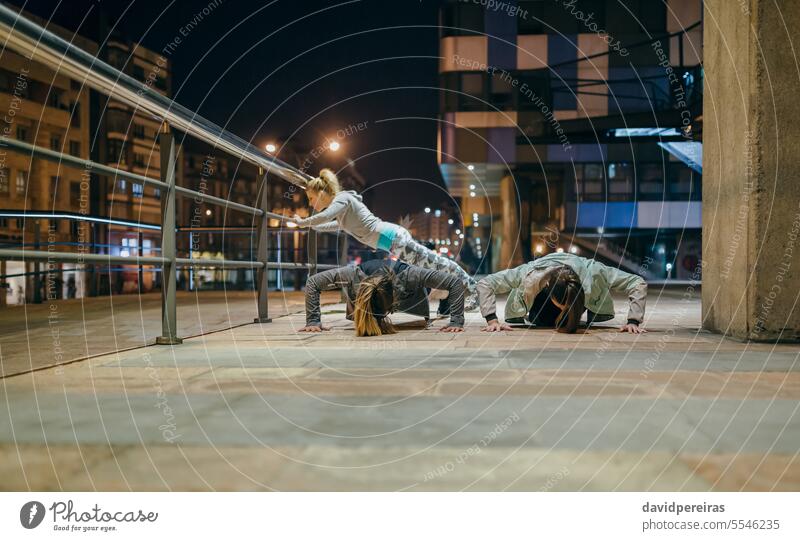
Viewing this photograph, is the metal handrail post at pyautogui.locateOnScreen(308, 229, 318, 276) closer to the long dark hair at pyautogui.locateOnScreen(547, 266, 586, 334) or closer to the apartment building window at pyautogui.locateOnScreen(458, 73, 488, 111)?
the long dark hair at pyautogui.locateOnScreen(547, 266, 586, 334)

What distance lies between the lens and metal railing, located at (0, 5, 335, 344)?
9.04 ft

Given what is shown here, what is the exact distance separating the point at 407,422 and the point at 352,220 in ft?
11.5

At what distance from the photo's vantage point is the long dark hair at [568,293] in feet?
15.3

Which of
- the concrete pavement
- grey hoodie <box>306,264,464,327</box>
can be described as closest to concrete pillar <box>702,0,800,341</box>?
the concrete pavement

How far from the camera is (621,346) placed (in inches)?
152

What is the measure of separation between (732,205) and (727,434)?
302 centimetres

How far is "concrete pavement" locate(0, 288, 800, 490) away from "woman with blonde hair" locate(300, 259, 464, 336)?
1266mm

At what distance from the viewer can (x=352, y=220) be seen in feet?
17.6

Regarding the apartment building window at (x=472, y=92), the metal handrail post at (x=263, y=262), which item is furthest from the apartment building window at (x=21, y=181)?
the metal handrail post at (x=263, y=262)

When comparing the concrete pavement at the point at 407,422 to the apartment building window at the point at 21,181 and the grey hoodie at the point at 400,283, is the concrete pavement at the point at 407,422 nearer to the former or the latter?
the grey hoodie at the point at 400,283

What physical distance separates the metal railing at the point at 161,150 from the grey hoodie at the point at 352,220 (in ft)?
2.53

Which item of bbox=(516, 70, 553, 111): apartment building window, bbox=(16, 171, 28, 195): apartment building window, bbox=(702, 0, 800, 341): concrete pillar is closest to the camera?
bbox=(702, 0, 800, 341): concrete pillar

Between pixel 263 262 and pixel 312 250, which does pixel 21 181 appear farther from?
pixel 263 262

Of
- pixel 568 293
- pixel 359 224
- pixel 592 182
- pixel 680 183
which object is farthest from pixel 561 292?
pixel 680 183
